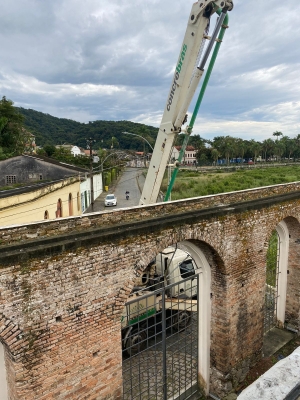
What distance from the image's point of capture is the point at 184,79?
25.9 ft

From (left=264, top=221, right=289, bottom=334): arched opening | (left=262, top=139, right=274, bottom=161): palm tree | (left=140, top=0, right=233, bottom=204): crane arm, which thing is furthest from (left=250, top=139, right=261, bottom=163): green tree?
(left=140, top=0, right=233, bottom=204): crane arm

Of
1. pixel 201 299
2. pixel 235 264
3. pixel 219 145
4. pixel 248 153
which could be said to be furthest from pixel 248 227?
pixel 248 153

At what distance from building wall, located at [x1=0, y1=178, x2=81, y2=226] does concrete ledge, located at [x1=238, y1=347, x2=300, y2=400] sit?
42.5 ft

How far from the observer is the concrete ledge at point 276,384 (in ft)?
4.53

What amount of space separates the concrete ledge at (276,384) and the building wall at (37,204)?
12967 mm

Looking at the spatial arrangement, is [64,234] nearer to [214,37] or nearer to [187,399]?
[187,399]

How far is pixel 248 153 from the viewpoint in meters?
85.2

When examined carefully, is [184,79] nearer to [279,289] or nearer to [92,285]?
[92,285]

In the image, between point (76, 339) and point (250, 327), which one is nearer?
point (76, 339)

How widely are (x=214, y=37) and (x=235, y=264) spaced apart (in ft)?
17.9

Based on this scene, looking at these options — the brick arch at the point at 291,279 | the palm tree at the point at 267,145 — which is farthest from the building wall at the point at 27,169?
the palm tree at the point at 267,145

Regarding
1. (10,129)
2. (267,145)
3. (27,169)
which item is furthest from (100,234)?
(267,145)

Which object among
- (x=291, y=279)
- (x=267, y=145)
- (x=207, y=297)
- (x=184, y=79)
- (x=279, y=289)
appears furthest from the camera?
(x=267, y=145)

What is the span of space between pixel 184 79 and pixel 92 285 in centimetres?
556
